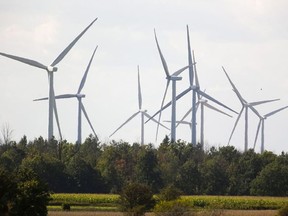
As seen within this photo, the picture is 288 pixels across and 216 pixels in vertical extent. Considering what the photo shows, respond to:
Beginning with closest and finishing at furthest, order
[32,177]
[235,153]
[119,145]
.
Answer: [32,177] < [235,153] < [119,145]

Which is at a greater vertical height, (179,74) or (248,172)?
(179,74)

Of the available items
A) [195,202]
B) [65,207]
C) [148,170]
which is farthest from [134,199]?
[148,170]

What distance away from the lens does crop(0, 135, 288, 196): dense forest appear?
435 feet

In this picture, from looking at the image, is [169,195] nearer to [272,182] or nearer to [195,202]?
[195,202]

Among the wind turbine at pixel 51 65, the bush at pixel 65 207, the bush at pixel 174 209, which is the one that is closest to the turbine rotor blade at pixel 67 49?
the wind turbine at pixel 51 65

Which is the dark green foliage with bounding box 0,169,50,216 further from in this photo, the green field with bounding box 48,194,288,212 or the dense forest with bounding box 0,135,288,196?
the dense forest with bounding box 0,135,288,196

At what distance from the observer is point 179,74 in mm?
145750

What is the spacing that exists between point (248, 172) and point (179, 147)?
21167 millimetres

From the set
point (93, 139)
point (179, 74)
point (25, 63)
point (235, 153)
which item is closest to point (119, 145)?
point (93, 139)

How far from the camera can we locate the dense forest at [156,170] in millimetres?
132625

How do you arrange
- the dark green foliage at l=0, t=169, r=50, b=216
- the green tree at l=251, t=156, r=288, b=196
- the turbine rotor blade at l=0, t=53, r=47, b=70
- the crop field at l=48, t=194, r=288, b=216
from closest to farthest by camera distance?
1. the dark green foliage at l=0, t=169, r=50, b=216
2. the crop field at l=48, t=194, r=288, b=216
3. the turbine rotor blade at l=0, t=53, r=47, b=70
4. the green tree at l=251, t=156, r=288, b=196

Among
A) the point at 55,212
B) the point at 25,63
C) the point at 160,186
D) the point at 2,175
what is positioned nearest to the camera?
the point at 2,175

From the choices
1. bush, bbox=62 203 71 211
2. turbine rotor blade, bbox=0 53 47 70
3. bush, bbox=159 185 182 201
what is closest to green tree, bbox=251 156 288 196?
turbine rotor blade, bbox=0 53 47 70

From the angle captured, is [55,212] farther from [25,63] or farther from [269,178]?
[269,178]
